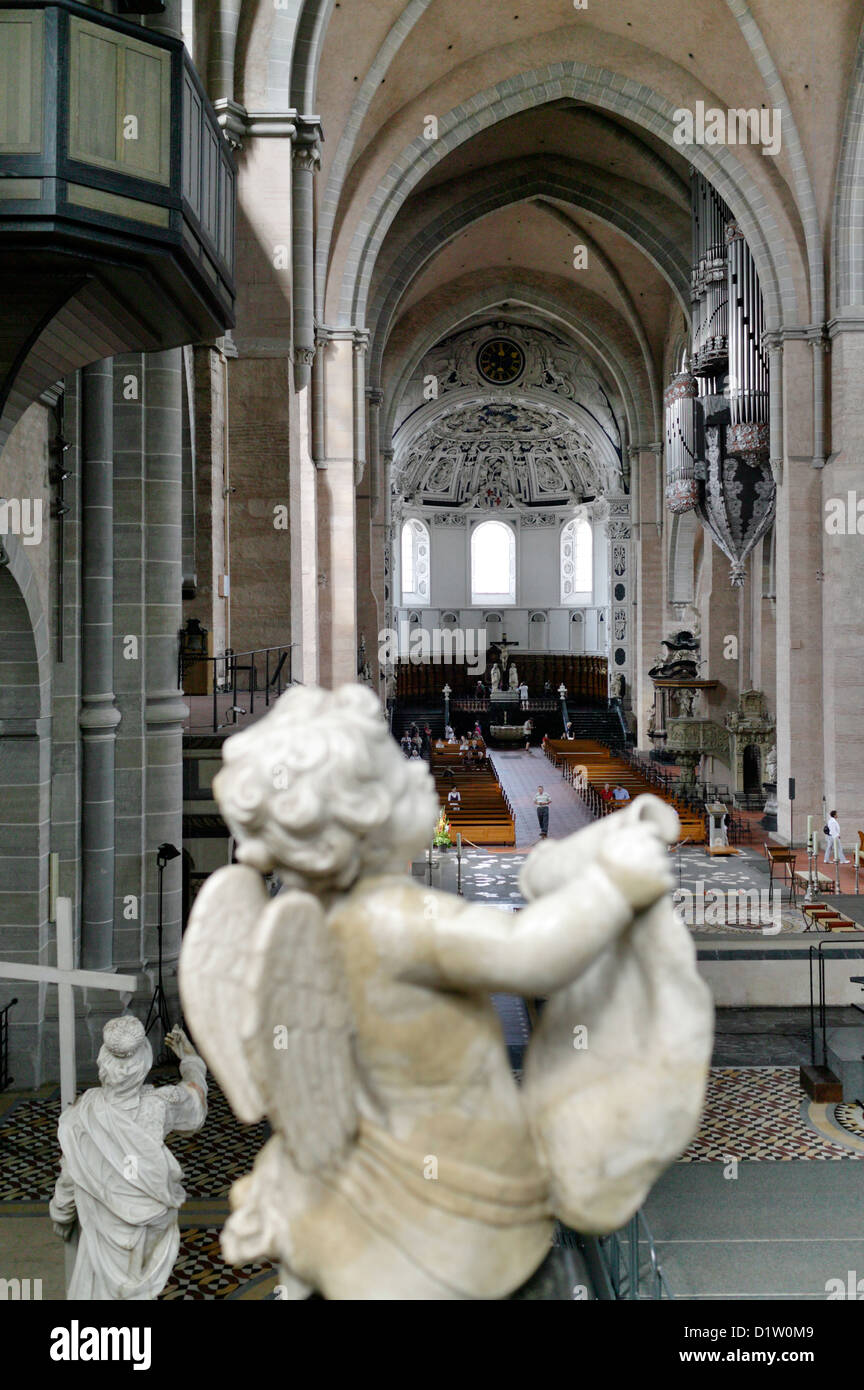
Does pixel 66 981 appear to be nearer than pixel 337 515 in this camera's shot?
Yes

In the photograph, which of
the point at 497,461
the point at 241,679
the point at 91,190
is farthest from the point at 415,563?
the point at 91,190

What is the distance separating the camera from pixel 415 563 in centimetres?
4725

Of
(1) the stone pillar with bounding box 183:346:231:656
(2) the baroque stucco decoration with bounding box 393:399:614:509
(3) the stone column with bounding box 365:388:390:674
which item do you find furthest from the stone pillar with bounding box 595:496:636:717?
(1) the stone pillar with bounding box 183:346:231:656

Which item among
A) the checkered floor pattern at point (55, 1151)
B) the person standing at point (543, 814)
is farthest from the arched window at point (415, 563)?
the checkered floor pattern at point (55, 1151)

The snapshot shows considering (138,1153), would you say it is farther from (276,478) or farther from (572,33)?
(572,33)

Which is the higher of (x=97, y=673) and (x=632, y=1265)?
(x=97, y=673)

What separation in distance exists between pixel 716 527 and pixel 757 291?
3.92 metres

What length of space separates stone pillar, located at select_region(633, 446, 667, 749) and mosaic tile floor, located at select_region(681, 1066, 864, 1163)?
22.8m

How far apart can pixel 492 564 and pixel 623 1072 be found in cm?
4614

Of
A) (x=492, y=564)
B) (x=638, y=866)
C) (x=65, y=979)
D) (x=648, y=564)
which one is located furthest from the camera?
(x=492, y=564)

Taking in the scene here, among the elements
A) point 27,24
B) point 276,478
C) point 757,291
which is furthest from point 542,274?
point 27,24

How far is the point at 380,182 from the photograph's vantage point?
20.6 m

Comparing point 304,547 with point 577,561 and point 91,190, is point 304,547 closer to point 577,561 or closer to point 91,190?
point 91,190

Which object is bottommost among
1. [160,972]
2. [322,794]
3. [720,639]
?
[160,972]
